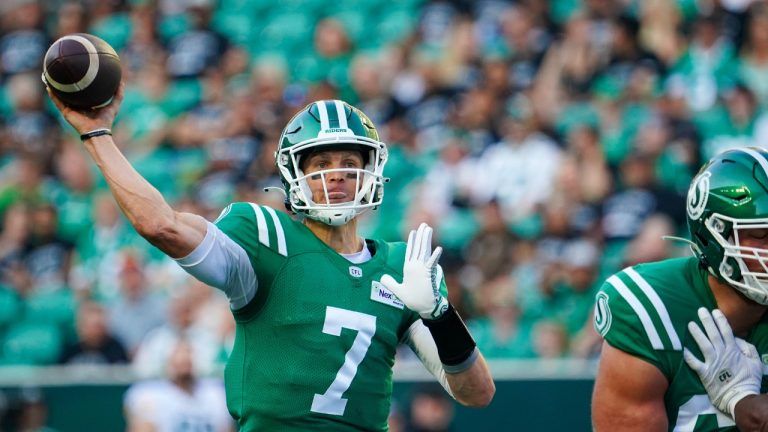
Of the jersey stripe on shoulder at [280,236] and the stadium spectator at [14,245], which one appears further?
the stadium spectator at [14,245]

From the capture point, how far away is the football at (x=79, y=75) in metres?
3.65

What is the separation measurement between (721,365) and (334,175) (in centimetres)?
133

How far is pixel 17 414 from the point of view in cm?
808

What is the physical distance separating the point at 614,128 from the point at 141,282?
12.2 ft

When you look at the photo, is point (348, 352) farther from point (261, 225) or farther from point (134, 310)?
point (134, 310)

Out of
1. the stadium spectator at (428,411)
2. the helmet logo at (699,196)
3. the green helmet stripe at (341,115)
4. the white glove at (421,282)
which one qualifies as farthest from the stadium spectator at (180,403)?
the helmet logo at (699,196)

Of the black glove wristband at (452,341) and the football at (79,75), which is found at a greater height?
the football at (79,75)

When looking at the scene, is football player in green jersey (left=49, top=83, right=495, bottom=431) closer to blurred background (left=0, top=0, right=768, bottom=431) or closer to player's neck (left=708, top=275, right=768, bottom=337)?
player's neck (left=708, top=275, right=768, bottom=337)

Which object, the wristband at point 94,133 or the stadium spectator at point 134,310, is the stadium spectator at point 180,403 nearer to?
the stadium spectator at point 134,310

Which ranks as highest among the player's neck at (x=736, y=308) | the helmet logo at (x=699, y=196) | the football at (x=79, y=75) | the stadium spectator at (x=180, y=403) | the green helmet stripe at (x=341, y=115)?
the football at (x=79, y=75)

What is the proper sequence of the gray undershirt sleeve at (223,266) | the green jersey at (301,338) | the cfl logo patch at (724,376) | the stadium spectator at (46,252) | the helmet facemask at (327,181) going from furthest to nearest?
the stadium spectator at (46,252) < the helmet facemask at (327,181) < the green jersey at (301,338) < the cfl logo patch at (724,376) < the gray undershirt sleeve at (223,266)

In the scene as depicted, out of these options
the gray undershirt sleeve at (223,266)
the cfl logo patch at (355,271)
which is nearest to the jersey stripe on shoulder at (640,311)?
the cfl logo patch at (355,271)

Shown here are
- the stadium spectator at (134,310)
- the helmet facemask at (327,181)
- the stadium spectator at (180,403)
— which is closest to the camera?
the helmet facemask at (327,181)

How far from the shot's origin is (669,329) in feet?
12.1
